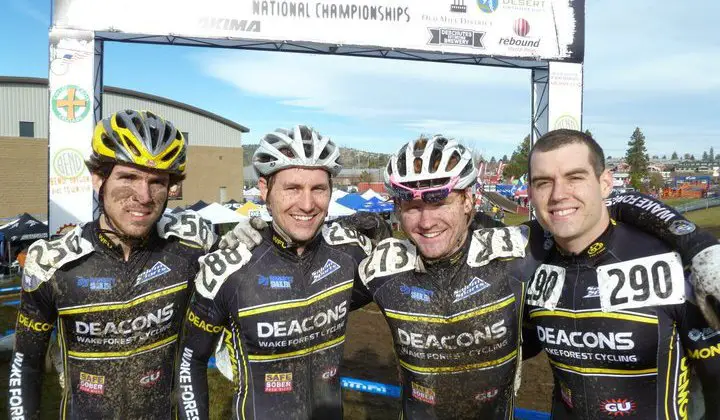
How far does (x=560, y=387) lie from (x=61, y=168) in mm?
17411

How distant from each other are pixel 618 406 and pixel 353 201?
2867 centimetres

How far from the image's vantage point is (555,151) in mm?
3139

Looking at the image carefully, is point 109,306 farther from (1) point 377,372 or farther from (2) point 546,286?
(1) point 377,372

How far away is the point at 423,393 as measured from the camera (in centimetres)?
356

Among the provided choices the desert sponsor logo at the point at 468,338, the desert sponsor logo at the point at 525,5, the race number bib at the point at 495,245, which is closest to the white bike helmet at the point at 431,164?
the race number bib at the point at 495,245

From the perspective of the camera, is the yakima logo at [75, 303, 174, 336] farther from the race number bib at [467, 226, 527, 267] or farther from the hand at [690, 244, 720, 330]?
the hand at [690, 244, 720, 330]

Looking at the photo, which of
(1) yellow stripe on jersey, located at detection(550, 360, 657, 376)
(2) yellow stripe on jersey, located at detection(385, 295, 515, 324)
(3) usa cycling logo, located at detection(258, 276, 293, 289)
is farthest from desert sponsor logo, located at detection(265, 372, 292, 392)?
(1) yellow stripe on jersey, located at detection(550, 360, 657, 376)

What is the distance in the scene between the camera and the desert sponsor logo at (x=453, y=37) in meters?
19.6

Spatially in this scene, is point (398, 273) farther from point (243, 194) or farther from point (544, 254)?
point (243, 194)

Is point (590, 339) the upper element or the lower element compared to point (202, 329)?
upper

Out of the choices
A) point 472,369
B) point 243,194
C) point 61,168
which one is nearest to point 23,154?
point 243,194

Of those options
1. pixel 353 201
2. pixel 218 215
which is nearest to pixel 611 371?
pixel 218 215

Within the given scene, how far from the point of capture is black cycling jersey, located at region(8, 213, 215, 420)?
3504 mm

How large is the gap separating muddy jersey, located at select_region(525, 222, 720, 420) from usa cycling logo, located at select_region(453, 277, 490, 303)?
43cm
